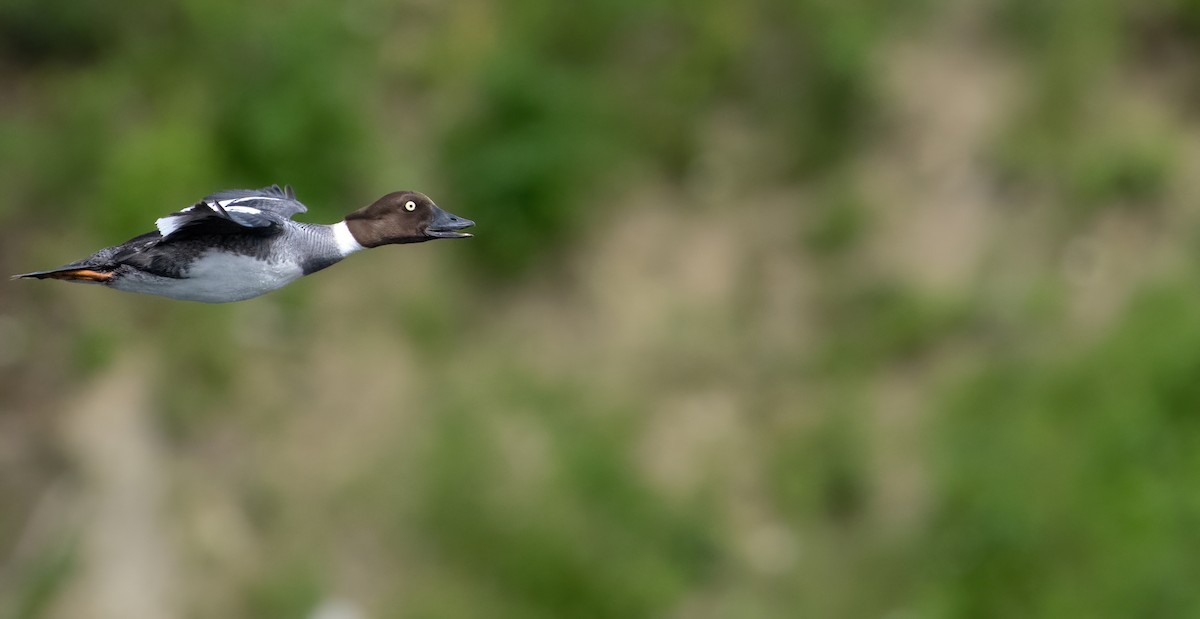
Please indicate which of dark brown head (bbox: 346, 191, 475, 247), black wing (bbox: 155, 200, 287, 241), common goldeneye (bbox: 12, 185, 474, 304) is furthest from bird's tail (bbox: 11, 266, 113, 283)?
dark brown head (bbox: 346, 191, 475, 247)

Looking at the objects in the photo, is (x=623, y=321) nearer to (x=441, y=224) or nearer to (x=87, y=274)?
(x=441, y=224)

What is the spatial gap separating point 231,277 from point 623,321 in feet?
26.0

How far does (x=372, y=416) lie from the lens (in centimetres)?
1570

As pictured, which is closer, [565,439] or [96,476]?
[96,476]

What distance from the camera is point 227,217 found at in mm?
8281

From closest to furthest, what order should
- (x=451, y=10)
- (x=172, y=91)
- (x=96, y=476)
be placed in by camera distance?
(x=96, y=476) < (x=172, y=91) < (x=451, y=10)

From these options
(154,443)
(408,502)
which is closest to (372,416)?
(408,502)

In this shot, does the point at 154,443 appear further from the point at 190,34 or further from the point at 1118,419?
the point at 1118,419

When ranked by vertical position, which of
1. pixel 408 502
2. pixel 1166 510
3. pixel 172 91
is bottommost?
pixel 408 502

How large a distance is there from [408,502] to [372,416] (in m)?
0.78

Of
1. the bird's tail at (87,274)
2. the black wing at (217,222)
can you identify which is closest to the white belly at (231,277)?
the black wing at (217,222)

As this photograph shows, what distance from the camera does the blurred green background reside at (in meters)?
14.9

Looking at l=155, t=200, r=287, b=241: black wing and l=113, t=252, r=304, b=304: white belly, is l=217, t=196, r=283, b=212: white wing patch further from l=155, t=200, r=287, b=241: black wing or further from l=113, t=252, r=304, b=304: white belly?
l=113, t=252, r=304, b=304: white belly

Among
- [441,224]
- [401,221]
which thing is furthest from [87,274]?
[441,224]
